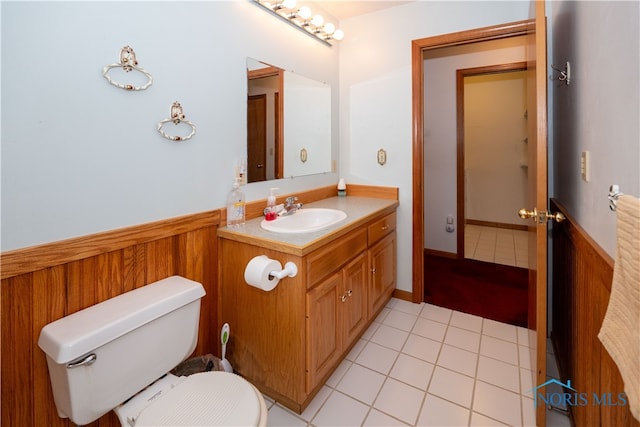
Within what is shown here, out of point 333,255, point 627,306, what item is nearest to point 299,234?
point 333,255

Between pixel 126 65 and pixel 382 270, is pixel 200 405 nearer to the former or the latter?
pixel 126 65

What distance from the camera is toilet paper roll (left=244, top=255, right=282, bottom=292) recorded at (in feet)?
4.19

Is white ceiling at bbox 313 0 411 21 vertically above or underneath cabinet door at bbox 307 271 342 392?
above

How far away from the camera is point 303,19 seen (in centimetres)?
208

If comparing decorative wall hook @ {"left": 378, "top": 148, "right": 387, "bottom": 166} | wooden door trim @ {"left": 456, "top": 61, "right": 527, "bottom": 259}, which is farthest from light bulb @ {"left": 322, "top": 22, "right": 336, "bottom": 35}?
wooden door trim @ {"left": 456, "top": 61, "right": 527, "bottom": 259}

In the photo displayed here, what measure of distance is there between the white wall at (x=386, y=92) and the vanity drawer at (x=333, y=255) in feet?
2.54

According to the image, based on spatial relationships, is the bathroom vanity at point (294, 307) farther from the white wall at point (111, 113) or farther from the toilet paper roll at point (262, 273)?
the white wall at point (111, 113)

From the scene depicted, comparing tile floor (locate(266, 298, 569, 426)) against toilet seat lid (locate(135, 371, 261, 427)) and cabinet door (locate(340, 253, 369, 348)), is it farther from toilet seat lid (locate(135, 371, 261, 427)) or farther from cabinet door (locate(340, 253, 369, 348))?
toilet seat lid (locate(135, 371, 261, 427))

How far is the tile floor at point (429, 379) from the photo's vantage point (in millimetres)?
1427

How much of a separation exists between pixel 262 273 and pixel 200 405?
48 cm

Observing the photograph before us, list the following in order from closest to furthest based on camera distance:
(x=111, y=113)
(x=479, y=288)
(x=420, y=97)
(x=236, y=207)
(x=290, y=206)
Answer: (x=111, y=113) < (x=236, y=207) < (x=290, y=206) < (x=420, y=97) < (x=479, y=288)

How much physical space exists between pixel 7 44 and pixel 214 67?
2.54ft

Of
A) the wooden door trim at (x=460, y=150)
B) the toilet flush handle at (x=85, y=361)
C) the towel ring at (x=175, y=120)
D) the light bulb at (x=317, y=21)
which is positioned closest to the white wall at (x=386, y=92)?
the light bulb at (x=317, y=21)

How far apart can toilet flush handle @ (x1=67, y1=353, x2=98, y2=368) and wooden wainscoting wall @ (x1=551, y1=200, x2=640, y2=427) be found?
Result: 1.37 metres
